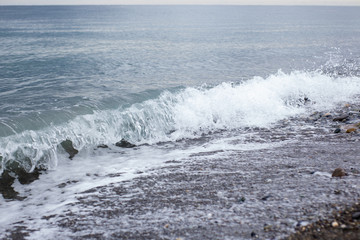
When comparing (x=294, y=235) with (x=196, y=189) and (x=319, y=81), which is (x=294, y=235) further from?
(x=319, y=81)

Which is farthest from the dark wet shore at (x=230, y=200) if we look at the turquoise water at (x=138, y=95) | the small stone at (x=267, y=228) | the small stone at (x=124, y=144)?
the turquoise water at (x=138, y=95)

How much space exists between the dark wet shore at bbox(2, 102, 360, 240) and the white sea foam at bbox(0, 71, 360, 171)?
264 centimetres

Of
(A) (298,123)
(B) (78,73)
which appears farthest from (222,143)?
(B) (78,73)

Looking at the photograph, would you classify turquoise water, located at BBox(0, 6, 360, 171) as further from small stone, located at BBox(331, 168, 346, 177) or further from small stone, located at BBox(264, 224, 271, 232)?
small stone, located at BBox(264, 224, 271, 232)

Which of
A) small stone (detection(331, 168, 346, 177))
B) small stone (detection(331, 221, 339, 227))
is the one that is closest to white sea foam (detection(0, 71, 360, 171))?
small stone (detection(331, 168, 346, 177))

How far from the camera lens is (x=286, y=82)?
12320mm

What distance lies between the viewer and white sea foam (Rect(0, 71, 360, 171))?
7.39 metres

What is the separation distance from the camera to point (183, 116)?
937 centimetres

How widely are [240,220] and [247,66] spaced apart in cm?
Result: 1594

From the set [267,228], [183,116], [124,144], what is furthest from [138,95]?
[267,228]

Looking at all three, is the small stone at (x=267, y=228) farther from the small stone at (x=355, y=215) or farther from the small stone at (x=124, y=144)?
the small stone at (x=124, y=144)

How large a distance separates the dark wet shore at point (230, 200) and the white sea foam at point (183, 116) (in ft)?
8.67

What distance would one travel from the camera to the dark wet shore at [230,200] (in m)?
3.38

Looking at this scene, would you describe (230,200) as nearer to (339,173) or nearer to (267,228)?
(267,228)
